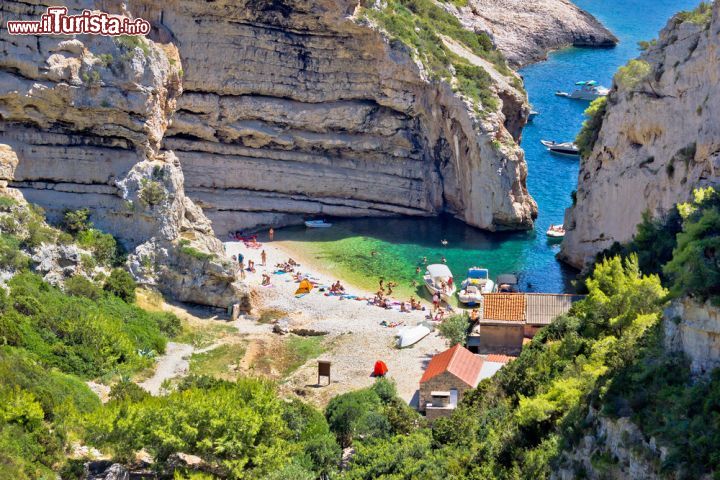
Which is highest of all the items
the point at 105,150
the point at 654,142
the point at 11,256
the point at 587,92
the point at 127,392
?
the point at 587,92

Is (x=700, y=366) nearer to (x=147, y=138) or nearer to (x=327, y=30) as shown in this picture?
(x=147, y=138)

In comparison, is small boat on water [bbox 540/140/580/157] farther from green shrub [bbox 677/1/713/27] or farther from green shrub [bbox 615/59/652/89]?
green shrub [bbox 677/1/713/27]

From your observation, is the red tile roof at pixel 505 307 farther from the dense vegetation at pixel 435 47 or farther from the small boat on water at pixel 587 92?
the small boat on water at pixel 587 92

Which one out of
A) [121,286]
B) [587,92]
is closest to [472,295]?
[121,286]

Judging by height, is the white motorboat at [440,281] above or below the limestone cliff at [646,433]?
above

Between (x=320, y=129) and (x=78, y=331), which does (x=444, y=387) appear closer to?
(x=78, y=331)

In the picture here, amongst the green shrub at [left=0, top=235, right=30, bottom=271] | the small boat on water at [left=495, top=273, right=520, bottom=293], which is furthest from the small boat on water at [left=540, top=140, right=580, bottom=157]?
the green shrub at [left=0, top=235, right=30, bottom=271]

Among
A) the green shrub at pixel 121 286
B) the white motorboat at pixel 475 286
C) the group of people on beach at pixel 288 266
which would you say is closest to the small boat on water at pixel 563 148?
the white motorboat at pixel 475 286
